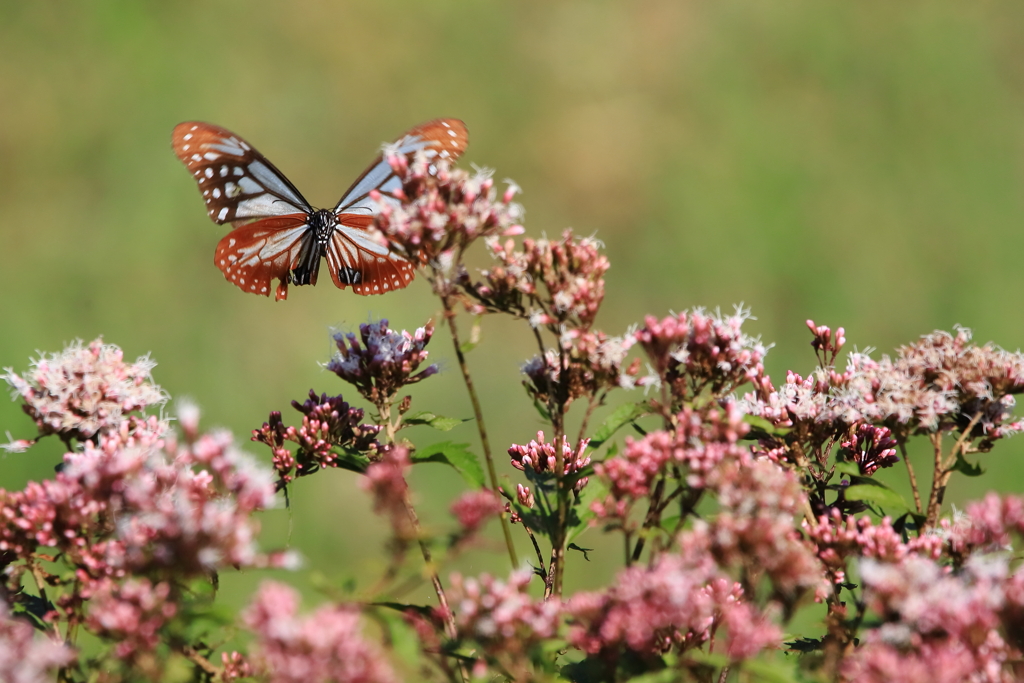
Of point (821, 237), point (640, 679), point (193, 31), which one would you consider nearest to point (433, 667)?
point (640, 679)

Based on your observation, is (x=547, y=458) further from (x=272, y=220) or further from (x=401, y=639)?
(x=272, y=220)

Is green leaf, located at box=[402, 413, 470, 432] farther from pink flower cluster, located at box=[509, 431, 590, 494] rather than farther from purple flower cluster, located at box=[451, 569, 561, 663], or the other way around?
purple flower cluster, located at box=[451, 569, 561, 663]

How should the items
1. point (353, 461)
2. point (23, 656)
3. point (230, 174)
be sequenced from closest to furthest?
1. point (23, 656)
2. point (353, 461)
3. point (230, 174)

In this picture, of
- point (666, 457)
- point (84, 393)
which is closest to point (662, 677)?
point (666, 457)

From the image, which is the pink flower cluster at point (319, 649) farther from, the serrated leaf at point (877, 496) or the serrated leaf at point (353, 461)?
the serrated leaf at point (877, 496)

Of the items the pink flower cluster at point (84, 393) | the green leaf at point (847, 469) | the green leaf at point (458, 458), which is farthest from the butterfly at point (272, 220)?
the green leaf at point (847, 469)

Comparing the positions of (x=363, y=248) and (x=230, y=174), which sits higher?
(x=230, y=174)

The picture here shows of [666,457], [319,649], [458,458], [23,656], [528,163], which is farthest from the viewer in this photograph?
[528,163]
